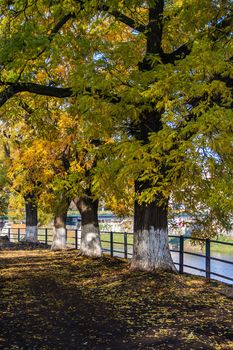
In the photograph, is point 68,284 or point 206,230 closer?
point 68,284

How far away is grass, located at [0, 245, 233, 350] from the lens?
563 cm

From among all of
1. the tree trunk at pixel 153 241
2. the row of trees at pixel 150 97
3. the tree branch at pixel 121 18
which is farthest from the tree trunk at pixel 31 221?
the tree branch at pixel 121 18

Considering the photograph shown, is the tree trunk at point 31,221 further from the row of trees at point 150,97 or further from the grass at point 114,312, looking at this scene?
the grass at point 114,312

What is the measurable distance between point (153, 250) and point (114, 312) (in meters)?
3.53

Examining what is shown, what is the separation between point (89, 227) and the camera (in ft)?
53.6

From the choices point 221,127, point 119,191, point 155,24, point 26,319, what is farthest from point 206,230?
point 26,319

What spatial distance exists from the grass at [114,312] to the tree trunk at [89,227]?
432 cm

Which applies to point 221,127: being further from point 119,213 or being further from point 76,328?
point 119,213

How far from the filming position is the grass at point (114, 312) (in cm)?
563

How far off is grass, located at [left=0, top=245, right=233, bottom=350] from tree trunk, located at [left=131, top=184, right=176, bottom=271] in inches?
14.8

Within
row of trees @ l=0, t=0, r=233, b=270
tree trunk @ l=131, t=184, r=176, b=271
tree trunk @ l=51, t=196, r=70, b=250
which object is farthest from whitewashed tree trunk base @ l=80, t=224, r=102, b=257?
tree trunk @ l=131, t=184, r=176, b=271

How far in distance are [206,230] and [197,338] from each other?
28.1ft

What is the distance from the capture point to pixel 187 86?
7.79 m

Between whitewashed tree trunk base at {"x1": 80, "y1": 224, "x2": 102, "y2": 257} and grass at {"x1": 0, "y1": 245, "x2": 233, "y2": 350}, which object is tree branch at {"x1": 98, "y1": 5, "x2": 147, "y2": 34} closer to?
grass at {"x1": 0, "y1": 245, "x2": 233, "y2": 350}
